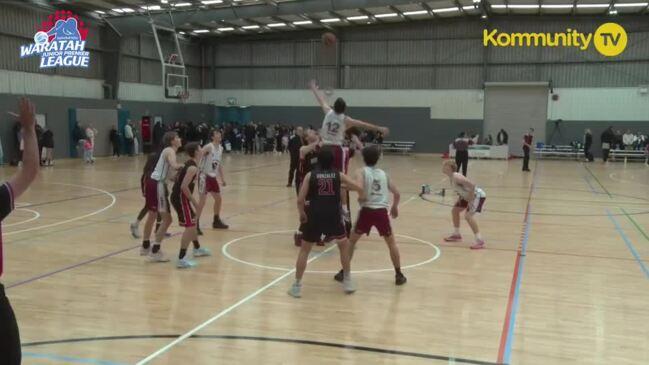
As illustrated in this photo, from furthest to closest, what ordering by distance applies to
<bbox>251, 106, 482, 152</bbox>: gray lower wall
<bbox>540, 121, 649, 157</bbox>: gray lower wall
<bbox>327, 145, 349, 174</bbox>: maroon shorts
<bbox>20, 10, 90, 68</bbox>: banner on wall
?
<bbox>251, 106, 482, 152</bbox>: gray lower wall, <bbox>540, 121, 649, 157</bbox>: gray lower wall, <bbox>20, 10, 90, 68</bbox>: banner on wall, <bbox>327, 145, 349, 174</bbox>: maroon shorts

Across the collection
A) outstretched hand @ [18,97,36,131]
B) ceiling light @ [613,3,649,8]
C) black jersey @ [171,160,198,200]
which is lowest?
black jersey @ [171,160,198,200]

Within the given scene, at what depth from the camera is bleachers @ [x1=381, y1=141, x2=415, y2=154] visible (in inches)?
1399

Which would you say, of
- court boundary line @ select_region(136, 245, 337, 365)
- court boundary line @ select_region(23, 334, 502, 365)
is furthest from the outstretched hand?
court boundary line @ select_region(23, 334, 502, 365)

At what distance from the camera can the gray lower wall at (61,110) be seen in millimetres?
24141

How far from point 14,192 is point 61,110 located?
2647cm

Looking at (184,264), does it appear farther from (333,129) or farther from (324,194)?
(333,129)

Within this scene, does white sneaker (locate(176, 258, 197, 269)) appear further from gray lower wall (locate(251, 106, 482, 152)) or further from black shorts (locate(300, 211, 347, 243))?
gray lower wall (locate(251, 106, 482, 152))

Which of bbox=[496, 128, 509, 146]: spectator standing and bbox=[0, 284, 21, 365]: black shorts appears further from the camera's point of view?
bbox=[496, 128, 509, 146]: spectator standing

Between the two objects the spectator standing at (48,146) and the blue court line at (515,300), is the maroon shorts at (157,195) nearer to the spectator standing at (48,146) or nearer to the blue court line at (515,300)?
the blue court line at (515,300)

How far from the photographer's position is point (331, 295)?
690 cm

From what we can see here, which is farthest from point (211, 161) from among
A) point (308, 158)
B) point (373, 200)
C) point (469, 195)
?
point (469, 195)

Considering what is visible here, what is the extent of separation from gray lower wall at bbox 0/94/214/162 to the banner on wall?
188cm

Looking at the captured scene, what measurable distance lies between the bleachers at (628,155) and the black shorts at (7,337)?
31398 millimetres

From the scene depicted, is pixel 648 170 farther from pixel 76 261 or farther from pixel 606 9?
pixel 76 261
